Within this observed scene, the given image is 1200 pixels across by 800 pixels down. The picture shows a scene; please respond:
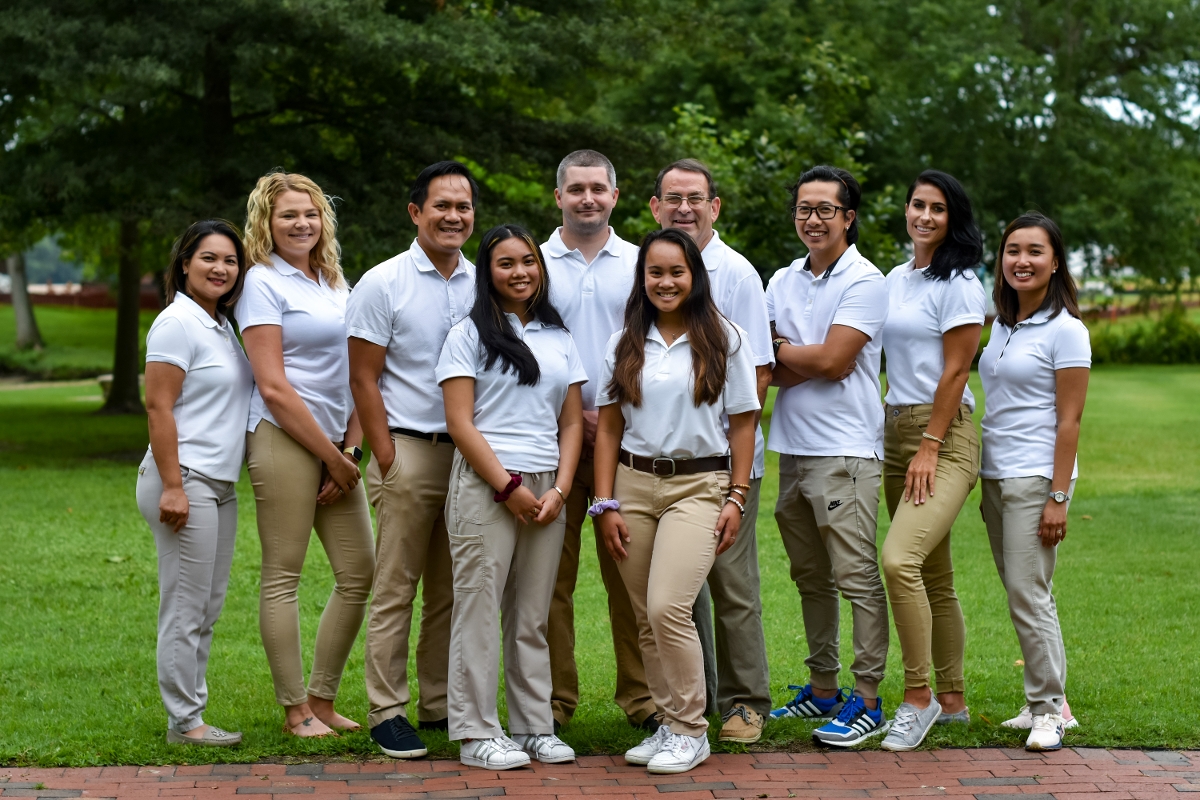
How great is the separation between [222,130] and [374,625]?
11.8 metres

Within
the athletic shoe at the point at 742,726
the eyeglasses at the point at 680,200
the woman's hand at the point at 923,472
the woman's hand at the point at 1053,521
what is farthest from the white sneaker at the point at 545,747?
the eyeglasses at the point at 680,200

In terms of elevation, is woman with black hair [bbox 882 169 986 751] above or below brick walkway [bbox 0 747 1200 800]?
above

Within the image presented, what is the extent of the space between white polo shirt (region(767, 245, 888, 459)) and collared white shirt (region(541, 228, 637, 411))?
2.33 ft

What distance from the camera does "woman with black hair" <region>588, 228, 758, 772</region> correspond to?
16.1 feet

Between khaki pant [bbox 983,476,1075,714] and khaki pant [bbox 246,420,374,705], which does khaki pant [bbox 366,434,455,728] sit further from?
khaki pant [bbox 983,476,1075,714]

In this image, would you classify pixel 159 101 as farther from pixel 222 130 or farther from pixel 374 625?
pixel 374 625

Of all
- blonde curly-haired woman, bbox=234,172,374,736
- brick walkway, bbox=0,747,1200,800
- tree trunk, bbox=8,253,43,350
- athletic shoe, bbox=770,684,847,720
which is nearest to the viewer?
brick walkway, bbox=0,747,1200,800

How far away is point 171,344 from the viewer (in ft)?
16.3

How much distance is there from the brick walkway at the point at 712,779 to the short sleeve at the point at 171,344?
1.54 meters

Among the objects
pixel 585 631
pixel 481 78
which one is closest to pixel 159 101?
pixel 481 78

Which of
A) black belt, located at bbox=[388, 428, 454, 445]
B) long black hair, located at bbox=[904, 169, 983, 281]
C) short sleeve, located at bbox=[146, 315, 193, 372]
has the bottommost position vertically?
black belt, located at bbox=[388, 428, 454, 445]

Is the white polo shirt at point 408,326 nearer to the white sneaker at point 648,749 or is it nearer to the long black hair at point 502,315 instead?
the long black hair at point 502,315

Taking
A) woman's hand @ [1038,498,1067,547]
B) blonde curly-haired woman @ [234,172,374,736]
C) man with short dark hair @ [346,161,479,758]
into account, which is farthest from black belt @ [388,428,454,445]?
woman's hand @ [1038,498,1067,547]

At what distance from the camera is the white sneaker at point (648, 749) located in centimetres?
499
